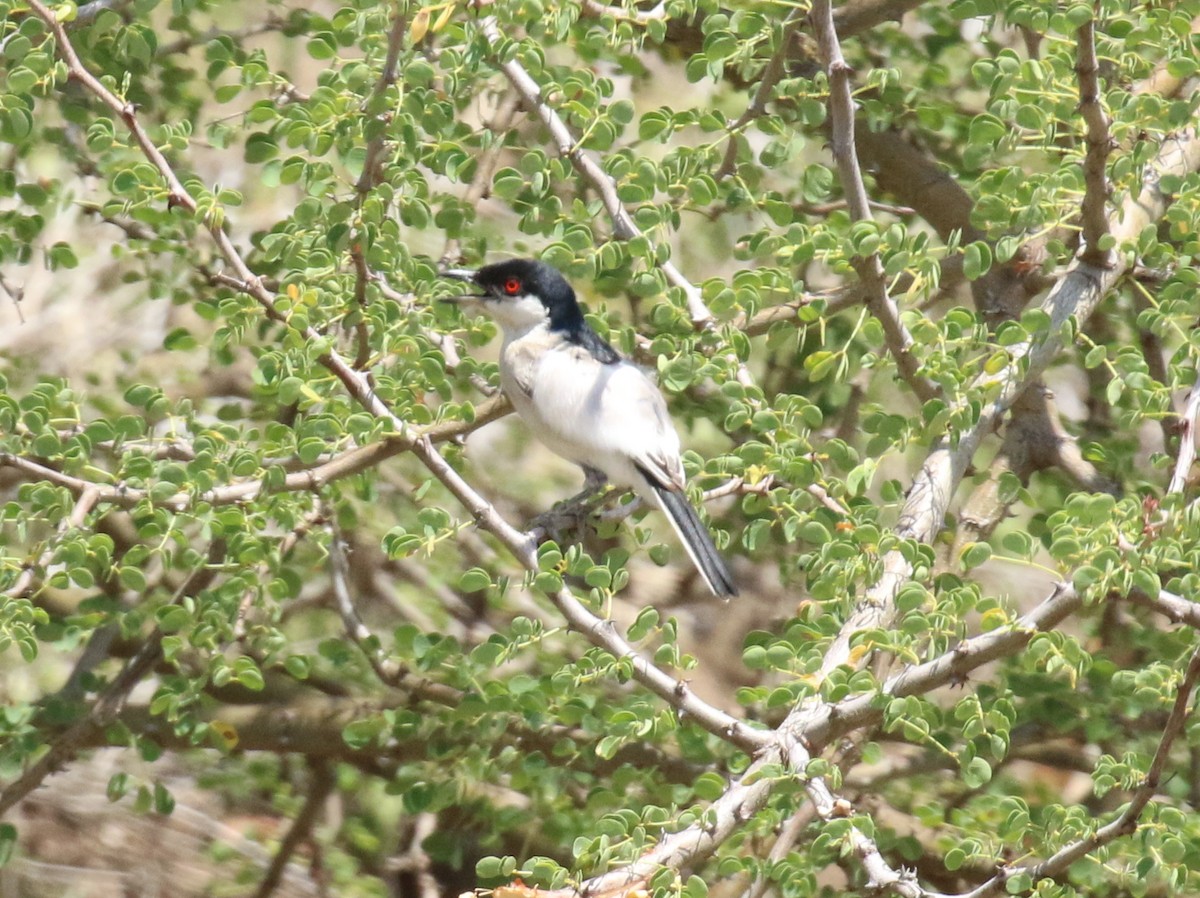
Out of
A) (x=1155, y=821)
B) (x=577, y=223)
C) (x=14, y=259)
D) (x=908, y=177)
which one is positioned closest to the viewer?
(x=1155, y=821)

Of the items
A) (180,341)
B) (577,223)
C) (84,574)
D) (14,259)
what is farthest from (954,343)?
(14,259)

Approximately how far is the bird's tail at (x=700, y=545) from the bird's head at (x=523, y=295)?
2.72ft

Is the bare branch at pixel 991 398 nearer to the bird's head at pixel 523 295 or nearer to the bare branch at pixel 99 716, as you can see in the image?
the bird's head at pixel 523 295

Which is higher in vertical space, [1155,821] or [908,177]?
[908,177]

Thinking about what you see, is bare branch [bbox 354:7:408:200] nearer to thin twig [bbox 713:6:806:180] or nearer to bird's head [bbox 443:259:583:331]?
thin twig [bbox 713:6:806:180]

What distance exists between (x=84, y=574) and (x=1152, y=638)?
2.32m

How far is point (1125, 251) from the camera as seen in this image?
8.44ft

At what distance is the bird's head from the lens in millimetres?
3770

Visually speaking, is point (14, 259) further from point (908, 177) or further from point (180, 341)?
point (908, 177)

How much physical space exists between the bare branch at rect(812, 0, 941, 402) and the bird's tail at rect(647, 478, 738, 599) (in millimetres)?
589

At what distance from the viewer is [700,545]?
315 cm

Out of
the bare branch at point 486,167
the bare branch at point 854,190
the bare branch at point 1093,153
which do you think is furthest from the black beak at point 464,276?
the bare branch at point 1093,153

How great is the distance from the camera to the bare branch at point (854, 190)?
2311 mm

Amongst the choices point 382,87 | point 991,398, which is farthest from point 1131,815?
point 382,87
